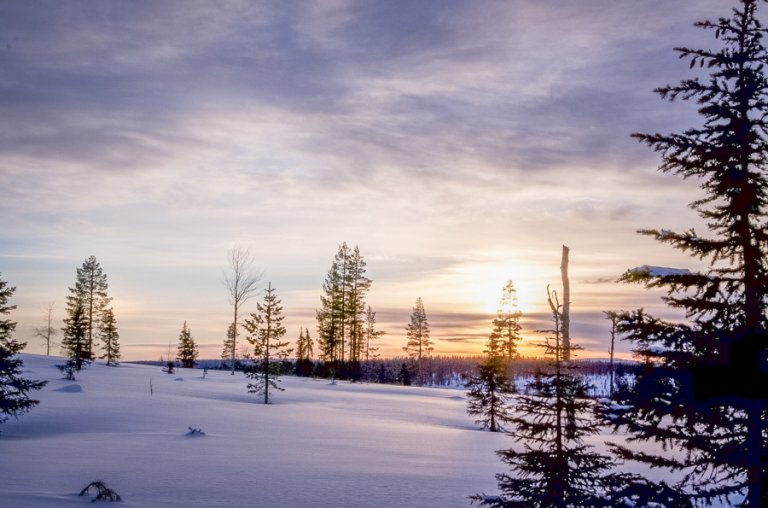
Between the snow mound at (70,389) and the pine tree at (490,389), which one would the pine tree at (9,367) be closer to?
the snow mound at (70,389)

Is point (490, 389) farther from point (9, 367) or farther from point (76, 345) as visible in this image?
point (76, 345)

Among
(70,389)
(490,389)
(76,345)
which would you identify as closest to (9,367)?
(70,389)

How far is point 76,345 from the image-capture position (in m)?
51.1

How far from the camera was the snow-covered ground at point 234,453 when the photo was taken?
11.0 metres

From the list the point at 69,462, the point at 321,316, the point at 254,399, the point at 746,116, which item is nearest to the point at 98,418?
the point at 69,462

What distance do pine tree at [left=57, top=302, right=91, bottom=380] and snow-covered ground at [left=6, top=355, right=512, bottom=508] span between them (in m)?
7.27

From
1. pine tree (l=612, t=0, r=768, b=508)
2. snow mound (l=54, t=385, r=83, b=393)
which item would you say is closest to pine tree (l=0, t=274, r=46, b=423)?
snow mound (l=54, t=385, r=83, b=393)

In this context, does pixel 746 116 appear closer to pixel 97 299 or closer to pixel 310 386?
pixel 310 386

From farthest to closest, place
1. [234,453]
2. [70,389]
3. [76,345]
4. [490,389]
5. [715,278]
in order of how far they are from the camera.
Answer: [76,345] → [490,389] → [70,389] → [234,453] → [715,278]

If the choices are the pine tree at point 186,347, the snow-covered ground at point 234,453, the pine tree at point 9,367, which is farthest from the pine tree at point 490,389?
the pine tree at point 186,347

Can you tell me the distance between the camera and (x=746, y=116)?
335 inches

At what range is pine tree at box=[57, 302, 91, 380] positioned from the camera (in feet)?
122

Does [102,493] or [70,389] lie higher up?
[102,493]

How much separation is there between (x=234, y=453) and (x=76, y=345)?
42.7 metres
